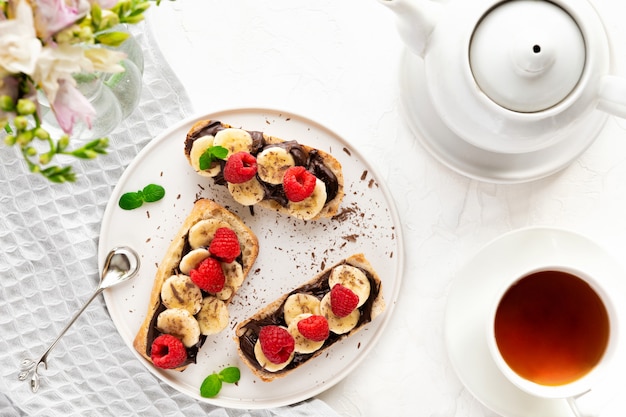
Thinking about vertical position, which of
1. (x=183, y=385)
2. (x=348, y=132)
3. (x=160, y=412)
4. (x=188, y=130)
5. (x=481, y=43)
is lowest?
(x=160, y=412)

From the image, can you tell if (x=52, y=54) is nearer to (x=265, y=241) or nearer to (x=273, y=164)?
(x=273, y=164)

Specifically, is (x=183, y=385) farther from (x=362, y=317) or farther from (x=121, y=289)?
(x=362, y=317)

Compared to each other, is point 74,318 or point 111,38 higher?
point 111,38

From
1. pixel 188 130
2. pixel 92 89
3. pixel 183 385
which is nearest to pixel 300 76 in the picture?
pixel 188 130

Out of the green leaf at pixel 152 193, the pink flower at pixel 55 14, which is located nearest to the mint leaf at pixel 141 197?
the green leaf at pixel 152 193

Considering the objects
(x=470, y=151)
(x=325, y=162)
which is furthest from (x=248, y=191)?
(x=470, y=151)

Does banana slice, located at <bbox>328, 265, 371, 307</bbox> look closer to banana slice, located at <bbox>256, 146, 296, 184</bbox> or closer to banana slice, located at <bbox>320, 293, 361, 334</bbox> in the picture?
banana slice, located at <bbox>320, 293, 361, 334</bbox>
